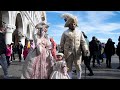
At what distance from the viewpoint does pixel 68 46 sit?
8102 millimetres

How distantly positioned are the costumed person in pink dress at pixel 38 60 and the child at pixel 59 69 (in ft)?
0.71

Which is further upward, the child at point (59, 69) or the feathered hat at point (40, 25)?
the feathered hat at point (40, 25)

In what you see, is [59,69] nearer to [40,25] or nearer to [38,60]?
[38,60]

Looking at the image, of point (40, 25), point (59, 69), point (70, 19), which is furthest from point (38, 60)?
point (70, 19)

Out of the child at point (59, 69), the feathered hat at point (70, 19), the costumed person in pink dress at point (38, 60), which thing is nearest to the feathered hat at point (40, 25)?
the costumed person in pink dress at point (38, 60)

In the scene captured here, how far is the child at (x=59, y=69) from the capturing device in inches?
281

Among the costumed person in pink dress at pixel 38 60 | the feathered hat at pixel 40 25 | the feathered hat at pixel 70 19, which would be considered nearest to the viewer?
the costumed person in pink dress at pixel 38 60

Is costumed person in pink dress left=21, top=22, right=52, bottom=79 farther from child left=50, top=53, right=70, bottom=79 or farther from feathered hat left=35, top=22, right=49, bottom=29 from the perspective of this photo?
child left=50, top=53, right=70, bottom=79

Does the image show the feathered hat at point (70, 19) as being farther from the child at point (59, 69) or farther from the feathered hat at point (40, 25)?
the child at point (59, 69)
